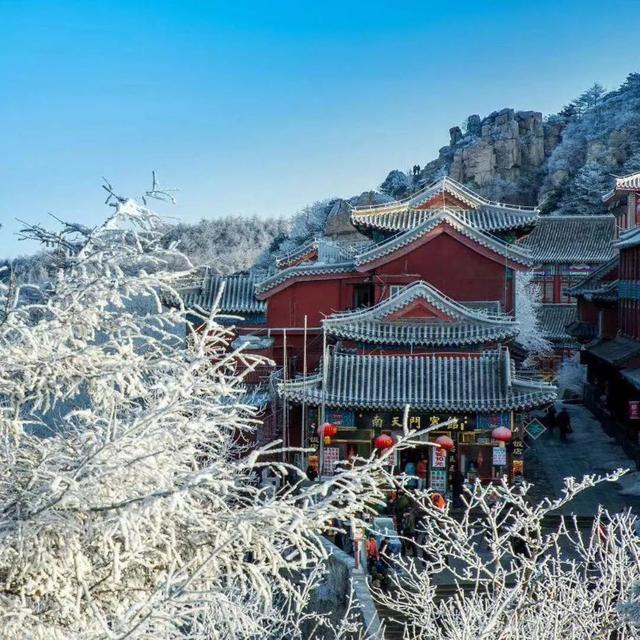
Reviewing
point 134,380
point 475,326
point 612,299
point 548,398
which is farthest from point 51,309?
point 612,299

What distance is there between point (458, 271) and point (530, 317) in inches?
689

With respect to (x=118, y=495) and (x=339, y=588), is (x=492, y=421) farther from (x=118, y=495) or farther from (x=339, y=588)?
(x=118, y=495)

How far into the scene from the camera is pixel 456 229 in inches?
864

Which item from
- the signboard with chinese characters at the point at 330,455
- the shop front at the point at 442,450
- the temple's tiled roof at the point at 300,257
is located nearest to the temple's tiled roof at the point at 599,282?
the temple's tiled roof at the point at 300,257

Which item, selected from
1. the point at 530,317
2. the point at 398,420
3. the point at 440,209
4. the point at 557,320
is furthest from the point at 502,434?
the point at 557,320

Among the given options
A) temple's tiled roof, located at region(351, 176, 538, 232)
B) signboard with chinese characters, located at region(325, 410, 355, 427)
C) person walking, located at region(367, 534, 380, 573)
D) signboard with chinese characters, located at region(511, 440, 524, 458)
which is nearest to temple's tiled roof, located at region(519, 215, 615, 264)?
temple's tiled roof, located at region(351, 176, 538, 232)

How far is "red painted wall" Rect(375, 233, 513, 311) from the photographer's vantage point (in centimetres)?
2253

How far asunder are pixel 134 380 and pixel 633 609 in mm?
3004

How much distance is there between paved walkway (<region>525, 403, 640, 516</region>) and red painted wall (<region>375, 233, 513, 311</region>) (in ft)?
14.4

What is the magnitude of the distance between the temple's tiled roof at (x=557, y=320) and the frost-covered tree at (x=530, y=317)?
259 mm

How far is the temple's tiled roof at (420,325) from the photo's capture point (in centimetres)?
1869

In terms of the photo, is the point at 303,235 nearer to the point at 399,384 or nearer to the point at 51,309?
the point at 399,384

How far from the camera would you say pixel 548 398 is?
16.7 metres

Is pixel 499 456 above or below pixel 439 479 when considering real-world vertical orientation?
Answer: above
